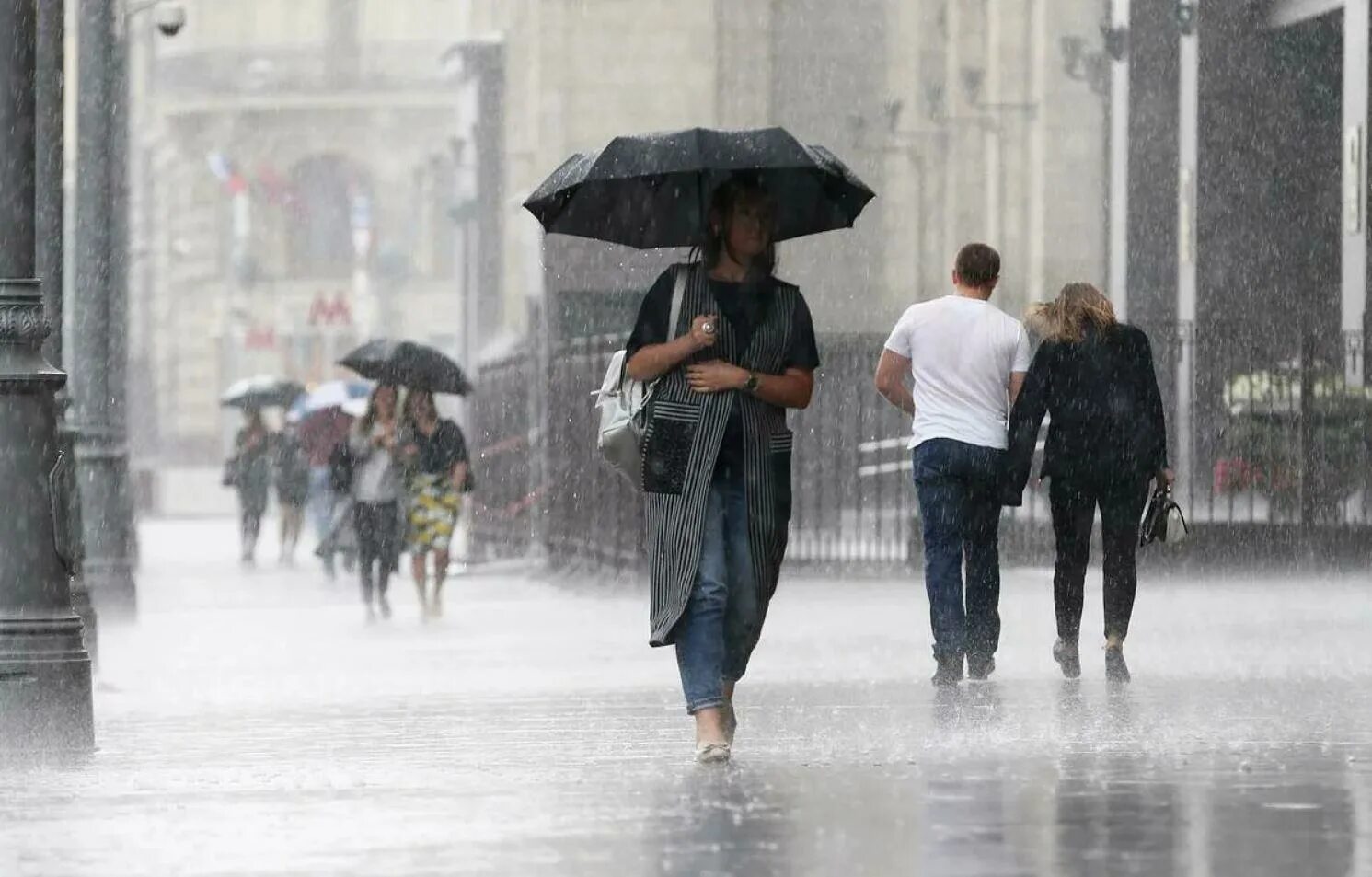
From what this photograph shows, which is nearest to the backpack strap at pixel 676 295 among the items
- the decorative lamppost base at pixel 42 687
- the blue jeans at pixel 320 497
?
the decorative lamppost base at pixel 42 687

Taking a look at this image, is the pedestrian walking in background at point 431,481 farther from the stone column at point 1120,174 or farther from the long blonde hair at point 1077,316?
the stone column at point 1120,174

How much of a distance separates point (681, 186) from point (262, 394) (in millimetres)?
32858

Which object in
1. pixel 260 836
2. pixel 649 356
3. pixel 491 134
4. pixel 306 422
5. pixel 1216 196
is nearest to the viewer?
pixel 260 836

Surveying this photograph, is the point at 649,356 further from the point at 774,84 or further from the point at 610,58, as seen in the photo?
the point at 774,84

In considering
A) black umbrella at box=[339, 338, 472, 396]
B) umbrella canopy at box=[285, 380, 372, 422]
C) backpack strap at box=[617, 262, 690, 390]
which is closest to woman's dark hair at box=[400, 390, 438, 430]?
black umbrella at box=[339, 338, 472, 396]

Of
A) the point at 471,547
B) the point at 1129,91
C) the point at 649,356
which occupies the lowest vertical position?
the point at 471,547

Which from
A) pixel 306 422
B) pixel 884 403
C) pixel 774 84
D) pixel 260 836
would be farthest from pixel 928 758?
pixel 774 84

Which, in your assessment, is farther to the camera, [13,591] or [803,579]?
[803,579]

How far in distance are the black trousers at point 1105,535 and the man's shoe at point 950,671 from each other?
0.51 meters

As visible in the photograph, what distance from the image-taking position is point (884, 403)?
92.3 ft

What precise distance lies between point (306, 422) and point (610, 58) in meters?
5.47

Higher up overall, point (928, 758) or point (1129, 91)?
point (1129, 91)

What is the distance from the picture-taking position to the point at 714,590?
9.37m

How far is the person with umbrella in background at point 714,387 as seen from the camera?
369 inches
